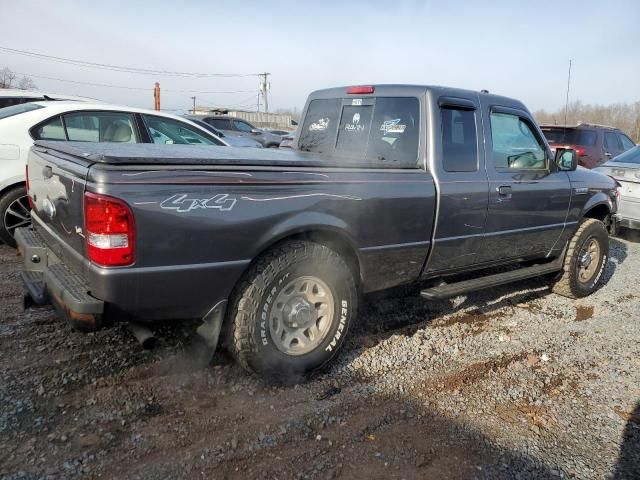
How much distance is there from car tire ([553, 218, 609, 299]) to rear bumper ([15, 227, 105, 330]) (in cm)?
458

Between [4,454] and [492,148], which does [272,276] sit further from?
[492,148]

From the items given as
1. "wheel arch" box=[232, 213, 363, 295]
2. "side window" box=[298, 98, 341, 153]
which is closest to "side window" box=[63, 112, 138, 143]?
"side window" box=[298, 98, 341, 153]

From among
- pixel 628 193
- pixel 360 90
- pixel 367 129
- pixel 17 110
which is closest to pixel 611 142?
pixel 628 193

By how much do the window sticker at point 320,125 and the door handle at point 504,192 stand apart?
63.5 inches

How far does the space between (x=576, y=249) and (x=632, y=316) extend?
825 mm

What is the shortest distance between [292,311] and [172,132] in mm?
3836

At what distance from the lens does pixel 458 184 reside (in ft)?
12.3

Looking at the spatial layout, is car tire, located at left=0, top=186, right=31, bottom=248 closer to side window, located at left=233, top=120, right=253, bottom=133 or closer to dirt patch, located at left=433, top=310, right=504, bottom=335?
dirt patch, located at left=433, top=310, right=504, bottom=335

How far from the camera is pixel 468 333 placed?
4.22 metres

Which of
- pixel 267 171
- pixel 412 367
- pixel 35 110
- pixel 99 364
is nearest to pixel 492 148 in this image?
pixel 412 367

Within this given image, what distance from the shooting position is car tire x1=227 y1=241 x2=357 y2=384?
292 cm

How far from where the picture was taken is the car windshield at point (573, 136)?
37.3 feet

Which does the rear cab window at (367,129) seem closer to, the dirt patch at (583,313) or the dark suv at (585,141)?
the dirt patch at (583,313)

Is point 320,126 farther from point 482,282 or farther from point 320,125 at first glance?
point 482,282
